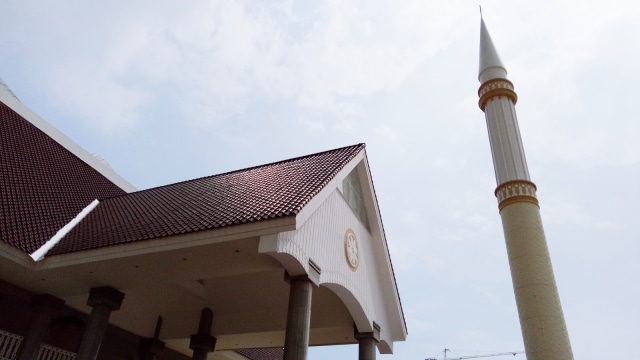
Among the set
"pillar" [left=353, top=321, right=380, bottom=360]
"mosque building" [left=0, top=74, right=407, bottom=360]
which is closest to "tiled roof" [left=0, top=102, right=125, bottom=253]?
"mosque building" [left=0, top=74, right=407, bottom=360]

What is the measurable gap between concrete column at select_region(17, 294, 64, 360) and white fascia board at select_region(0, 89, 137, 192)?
9.22 meters

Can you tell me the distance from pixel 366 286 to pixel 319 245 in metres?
4.37

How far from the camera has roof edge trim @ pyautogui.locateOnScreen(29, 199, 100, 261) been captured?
1358 centimetres

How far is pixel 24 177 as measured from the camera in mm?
17016

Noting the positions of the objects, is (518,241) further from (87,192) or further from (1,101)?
(1,101)

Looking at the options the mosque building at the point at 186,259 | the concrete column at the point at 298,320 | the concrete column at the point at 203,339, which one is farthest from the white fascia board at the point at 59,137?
the concrete column at the point at 298,320

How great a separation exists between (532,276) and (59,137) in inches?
813

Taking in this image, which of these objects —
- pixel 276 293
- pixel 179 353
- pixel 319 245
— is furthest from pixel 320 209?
pixel 179 353

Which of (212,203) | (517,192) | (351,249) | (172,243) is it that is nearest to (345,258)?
(351,249)

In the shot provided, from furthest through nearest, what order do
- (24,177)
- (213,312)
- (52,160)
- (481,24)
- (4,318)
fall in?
1. (481,24)
2. (52,160)
3. (213,312)
4. (24,177)
5. (4,318)

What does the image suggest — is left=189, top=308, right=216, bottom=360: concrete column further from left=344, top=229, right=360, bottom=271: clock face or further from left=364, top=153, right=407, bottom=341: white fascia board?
left=364, top=153, right=407, bottom=341: white fascia board

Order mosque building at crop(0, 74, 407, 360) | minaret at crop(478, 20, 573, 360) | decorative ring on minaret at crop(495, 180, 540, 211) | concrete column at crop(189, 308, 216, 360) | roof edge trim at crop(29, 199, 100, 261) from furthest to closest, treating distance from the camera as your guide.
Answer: decorative ring on minaret at crop(495, 180, 540, 211) < concrete column at crop(189, 308, 216, 360) < minaret at crop(478, 20, 573, 360) < roof edge trim at crop(29, 199, 100, 261) < mosque building at crop(0, 74, 407, 360)

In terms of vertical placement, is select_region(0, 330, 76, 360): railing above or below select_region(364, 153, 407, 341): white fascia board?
below

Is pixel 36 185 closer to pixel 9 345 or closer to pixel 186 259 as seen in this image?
pixel 9 345
